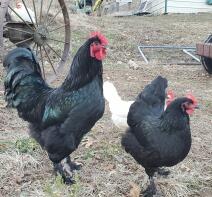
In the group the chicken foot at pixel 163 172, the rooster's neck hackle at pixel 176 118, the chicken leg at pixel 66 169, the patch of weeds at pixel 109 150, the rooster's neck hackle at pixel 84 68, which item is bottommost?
the chicken foot at pixel 163 172

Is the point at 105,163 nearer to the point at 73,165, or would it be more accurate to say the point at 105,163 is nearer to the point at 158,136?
the point at 73,165

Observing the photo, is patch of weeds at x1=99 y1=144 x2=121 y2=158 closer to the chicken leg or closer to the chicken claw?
the chicken leg

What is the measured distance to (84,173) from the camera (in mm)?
4430

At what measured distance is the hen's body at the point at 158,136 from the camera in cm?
373

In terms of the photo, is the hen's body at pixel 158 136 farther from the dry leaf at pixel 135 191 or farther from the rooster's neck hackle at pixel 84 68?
the rooster's neck hackle at pixel 84 68

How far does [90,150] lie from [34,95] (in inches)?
40.8

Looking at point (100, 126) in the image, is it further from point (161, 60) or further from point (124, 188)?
point (161, 60)

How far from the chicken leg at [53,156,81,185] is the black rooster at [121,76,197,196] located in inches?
25.1

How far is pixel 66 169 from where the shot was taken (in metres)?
4.31

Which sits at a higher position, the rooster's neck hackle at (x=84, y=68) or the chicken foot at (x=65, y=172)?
the rooster's neck hackle at (x=84, y=68)

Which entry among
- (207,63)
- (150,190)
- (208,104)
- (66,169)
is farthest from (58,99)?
(207,63)

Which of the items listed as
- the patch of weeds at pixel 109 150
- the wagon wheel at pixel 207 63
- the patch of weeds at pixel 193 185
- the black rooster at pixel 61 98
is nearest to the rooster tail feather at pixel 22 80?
the black rooster at pixel 61 98

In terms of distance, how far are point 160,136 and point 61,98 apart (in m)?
0.97

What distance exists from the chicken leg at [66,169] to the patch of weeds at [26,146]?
0.52 m
